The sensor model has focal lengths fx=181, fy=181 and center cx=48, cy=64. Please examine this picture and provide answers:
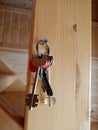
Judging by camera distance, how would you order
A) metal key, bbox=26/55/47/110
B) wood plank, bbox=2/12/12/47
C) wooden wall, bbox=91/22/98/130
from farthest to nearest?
wooden wall, bbox=91/22/98/130, wood plank, bbox=2/12/12/47, metal key, bbox=26/55/47/110

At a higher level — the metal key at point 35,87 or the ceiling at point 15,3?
the ceiling at point 15,3

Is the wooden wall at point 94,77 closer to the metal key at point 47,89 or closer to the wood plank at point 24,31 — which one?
the wood plank at point 24,31

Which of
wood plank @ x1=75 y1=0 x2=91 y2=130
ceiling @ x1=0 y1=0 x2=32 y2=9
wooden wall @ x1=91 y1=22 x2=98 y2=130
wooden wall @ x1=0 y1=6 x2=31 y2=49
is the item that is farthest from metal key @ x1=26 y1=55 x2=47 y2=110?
wooden wall @ x1=91 y1=22 x2=98 y2=130

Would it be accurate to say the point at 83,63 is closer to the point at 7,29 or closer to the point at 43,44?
the point at 43,44

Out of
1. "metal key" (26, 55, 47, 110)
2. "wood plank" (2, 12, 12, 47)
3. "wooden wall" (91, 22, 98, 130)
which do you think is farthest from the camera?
"wooden wall" (91, 22, 98, 130)

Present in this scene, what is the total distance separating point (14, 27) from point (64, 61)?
128 cm

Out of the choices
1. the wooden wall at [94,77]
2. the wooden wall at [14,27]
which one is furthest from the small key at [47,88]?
the wooden wall at [94,77]

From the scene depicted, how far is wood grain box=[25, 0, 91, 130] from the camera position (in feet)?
1.75

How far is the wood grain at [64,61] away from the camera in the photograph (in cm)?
53

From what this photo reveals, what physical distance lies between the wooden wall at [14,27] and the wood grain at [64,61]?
114 centimetres

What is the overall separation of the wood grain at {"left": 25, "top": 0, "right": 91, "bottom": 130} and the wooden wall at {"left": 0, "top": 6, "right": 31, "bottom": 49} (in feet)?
3.75

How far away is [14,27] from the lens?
1739mm

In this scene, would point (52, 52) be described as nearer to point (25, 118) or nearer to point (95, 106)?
point (25, 118)

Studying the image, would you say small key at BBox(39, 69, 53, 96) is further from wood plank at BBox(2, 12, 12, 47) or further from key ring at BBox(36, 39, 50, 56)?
wood plank at BBox(2, 12, 12, 47)
